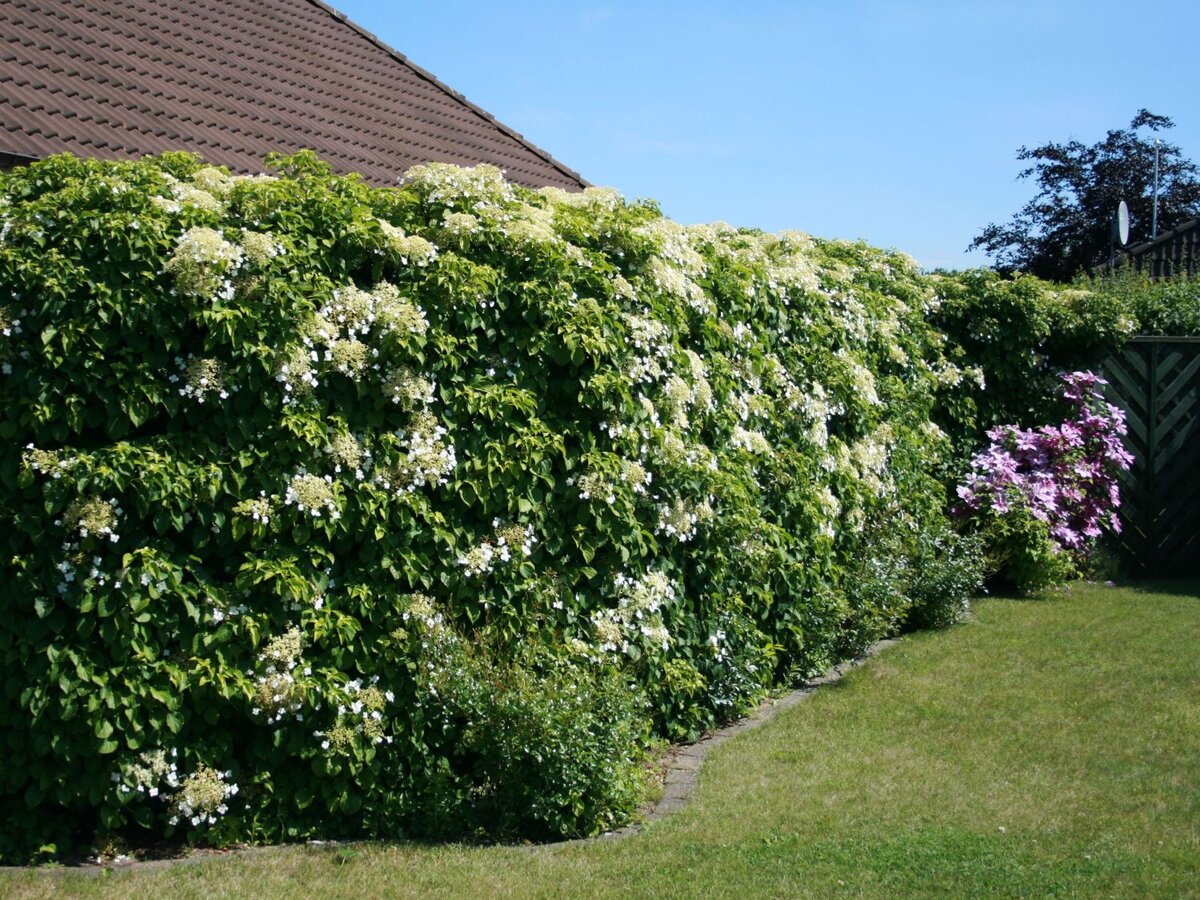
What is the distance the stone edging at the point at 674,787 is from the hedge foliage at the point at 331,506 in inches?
4.1

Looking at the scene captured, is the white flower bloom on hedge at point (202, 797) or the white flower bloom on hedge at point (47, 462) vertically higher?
the white flower bloom on hedge at point (47, 462)

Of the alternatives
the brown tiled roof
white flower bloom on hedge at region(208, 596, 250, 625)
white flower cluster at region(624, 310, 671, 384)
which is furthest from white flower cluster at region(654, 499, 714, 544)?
the brown tiled roof

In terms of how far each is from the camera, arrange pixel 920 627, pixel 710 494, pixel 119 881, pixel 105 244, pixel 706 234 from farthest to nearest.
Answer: pixel 920 627 < pixel 706 234 < pixel 710 494 < pixel 105 244 < pixel 119 881

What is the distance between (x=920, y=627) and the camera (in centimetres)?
984

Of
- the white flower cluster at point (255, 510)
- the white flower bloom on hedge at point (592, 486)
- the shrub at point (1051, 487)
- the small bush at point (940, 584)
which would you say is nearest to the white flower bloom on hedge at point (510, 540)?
the white flower bloom on hedge at point (592, 486)

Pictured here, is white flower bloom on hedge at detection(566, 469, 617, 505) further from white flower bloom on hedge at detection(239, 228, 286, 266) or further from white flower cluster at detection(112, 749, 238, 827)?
white flower cluster at detection(112, 749, 238, 827)

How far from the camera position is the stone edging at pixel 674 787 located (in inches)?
201

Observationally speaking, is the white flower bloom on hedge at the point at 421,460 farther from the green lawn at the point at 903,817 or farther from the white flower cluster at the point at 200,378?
the green lawn at the point at 903,817

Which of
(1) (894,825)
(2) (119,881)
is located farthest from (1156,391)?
(2) (119,881)

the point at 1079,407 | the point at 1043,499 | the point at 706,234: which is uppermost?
the point at 706,234

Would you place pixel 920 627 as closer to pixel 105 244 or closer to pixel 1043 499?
pixel 1043 499

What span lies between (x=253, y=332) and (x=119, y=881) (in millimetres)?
2354

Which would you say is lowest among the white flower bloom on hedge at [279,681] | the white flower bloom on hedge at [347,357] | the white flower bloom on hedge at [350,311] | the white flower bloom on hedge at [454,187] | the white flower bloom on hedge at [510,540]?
the white flower bloom on hedge at [279,681]

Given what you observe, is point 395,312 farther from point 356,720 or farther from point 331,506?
point 356,720
